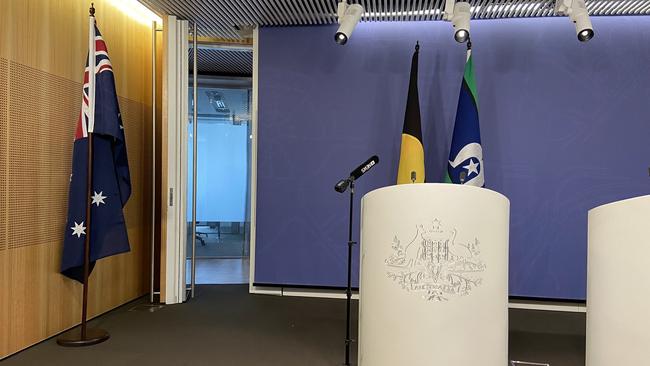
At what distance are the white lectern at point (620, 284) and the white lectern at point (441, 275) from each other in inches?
16.3

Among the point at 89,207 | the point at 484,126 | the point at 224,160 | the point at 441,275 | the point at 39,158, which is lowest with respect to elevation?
the point at 441,275

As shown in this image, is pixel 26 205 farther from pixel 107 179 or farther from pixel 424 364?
pixel 424 364

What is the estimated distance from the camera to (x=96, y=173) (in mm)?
3912

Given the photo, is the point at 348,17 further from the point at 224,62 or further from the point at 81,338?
the point at 81,338

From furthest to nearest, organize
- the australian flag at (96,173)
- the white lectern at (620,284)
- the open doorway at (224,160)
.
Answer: the open doorway at (224,160), the australian flag at (96,173), the white lectern at (620,284)

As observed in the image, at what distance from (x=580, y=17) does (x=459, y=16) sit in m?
0.99

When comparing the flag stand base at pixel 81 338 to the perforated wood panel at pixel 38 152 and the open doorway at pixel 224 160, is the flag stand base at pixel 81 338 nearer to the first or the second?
the perforated wood panel at pixel 38 152

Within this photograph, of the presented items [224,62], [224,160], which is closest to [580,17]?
[224,62]

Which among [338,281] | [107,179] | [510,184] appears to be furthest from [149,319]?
[510,184]

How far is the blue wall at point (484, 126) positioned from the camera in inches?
195

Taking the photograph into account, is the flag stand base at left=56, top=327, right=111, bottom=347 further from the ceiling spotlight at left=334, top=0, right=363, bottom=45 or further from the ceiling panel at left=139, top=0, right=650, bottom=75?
the ceiling spotlight at left=334, top=0, right=363, bottom=45

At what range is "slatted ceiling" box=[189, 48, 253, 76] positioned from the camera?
6.32 m

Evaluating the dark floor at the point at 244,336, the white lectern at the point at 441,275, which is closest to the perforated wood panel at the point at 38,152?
the dark floor at the point at 244,336

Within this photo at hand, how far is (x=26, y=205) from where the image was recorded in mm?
3566
